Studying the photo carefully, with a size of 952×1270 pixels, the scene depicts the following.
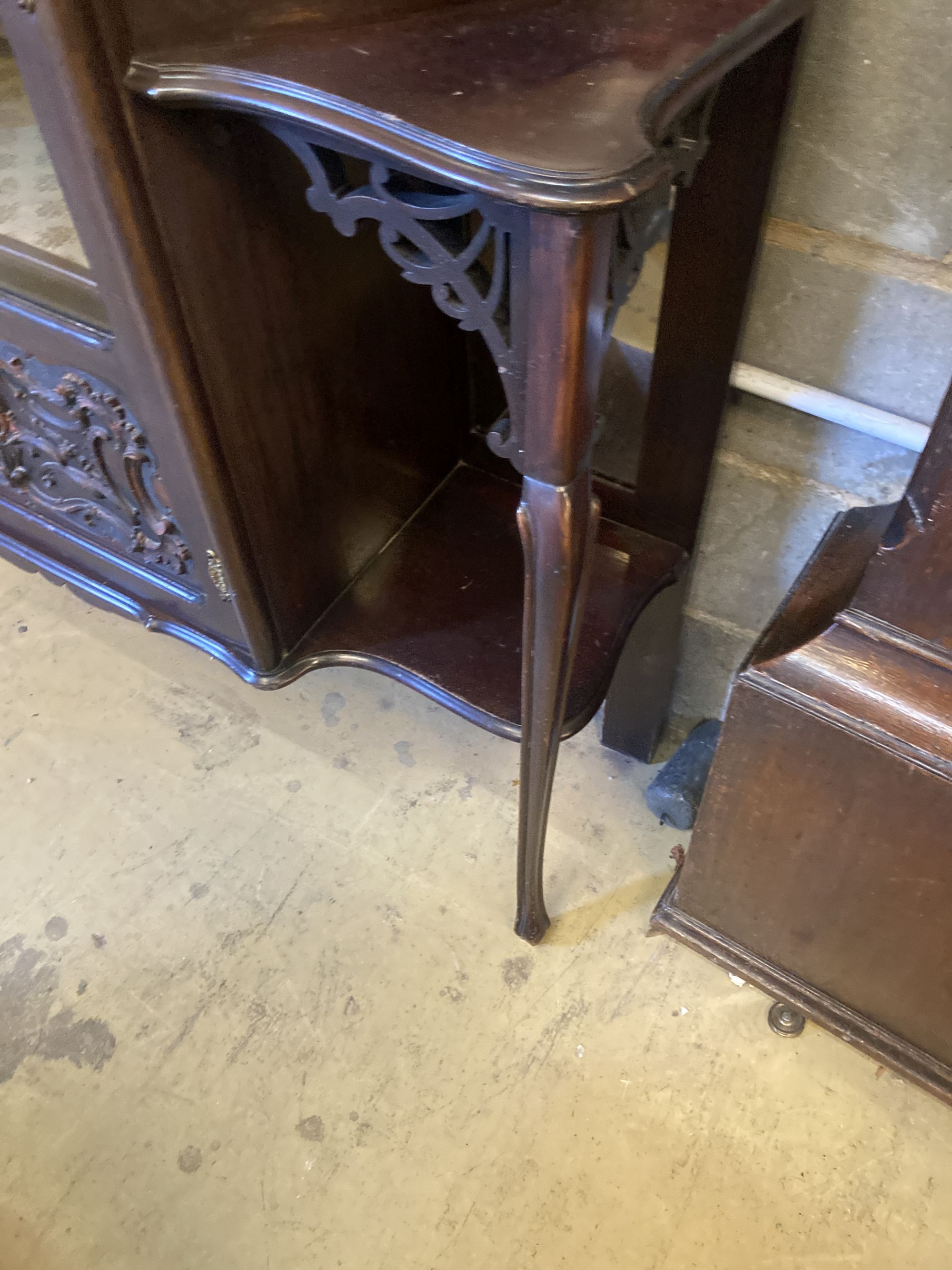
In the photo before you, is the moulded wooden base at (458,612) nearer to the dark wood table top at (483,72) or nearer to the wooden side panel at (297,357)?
the wooden side panel at (297,357)

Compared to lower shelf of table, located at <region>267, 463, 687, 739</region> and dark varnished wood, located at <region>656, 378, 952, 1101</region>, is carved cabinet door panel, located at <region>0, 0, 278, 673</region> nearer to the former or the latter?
lower shelf of table, located at <region>267, 463, 687, 739</region>

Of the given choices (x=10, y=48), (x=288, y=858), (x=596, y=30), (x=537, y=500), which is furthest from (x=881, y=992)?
(x=10, y=48)

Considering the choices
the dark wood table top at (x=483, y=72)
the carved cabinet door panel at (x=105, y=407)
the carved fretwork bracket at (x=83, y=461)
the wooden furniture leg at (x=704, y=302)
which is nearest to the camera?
the dark wood table top at (x=483, y=72)

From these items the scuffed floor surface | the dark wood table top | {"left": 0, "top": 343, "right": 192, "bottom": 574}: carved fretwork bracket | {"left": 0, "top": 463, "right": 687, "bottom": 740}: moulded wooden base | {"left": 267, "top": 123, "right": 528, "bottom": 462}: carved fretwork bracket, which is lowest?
the scuffed floor surface

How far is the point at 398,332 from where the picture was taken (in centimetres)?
101

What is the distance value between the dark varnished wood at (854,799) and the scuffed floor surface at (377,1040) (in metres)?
0.17

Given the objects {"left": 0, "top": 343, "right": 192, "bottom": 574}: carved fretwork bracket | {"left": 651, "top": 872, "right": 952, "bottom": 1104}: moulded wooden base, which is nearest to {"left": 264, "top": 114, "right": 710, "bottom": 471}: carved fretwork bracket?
{"left": 0, "top": 343, "right": 192, "bottom": 574}: carved fretwork bracket

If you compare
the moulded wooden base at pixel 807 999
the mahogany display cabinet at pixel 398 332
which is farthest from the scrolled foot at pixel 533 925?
A: the moulded wooden base at pixel 807 999

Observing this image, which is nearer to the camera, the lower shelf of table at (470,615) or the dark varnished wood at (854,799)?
the dark varnished wood at (854,799)

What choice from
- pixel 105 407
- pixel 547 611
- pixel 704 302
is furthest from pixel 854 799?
pixel 105 407

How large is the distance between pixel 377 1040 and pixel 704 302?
911 mm

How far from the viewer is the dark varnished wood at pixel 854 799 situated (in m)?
0.65

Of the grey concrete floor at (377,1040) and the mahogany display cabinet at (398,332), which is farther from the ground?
the mahogany display cabinet at (398,332)

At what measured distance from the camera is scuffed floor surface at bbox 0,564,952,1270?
0.96m
